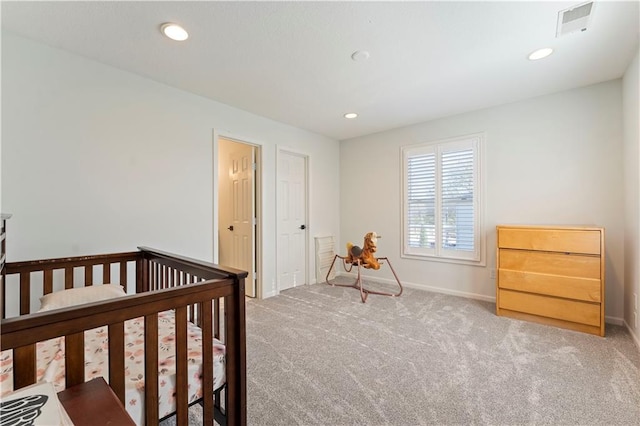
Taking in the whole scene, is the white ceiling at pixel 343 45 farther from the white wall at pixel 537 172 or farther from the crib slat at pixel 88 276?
the crib slat at pixel 88 276

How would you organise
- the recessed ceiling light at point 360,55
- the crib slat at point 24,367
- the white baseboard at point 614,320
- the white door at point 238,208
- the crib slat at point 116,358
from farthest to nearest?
the white door at point 238,208 < the white baseboard at point 614,320 < the recessed ceiling light at point 360,55 < the crib slat at point 116,358 < the crib slat at point 24,367

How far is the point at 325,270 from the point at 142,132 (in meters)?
3.18

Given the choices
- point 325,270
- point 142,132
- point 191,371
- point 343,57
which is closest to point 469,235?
point 325,270

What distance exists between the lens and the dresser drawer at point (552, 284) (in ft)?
8.35

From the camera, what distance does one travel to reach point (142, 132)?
2645mm

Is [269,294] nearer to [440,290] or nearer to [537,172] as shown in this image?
[440,290]

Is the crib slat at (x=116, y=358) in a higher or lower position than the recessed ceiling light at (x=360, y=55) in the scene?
lower

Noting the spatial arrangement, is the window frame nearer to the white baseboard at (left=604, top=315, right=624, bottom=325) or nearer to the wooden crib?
the white baseboard at (left=604, top=315, right=624, bottom=325)

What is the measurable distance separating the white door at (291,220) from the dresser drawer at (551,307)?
2.62 meters

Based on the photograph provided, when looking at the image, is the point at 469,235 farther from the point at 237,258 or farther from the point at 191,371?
the point at 191,371

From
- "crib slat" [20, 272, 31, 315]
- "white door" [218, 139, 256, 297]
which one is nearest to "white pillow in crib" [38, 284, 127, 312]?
"crib slat" [20, 272, 31, 315]

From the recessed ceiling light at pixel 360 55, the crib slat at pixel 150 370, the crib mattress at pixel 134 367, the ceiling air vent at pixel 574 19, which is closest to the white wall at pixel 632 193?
the ceiling air vent at pixel 574 19

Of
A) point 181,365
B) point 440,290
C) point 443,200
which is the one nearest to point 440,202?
point 443,200

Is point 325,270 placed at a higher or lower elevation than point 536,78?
lower
